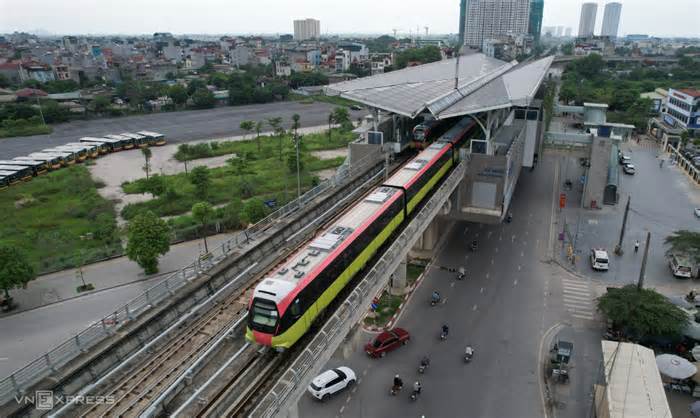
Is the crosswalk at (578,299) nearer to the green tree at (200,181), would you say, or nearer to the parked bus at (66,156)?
the green tree at (200,181)

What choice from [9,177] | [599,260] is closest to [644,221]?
[599,260]

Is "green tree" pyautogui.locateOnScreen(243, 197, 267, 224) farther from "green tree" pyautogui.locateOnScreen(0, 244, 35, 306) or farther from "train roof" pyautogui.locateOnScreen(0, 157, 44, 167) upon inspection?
"train roof" pyautogui.locateOnScreen(0, 157, 44, 167)

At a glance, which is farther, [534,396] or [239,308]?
[534,396]

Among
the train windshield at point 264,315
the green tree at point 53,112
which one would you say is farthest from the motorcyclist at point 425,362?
the green tree at point 53,112

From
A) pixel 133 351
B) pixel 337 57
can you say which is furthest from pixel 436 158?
pixel 337 57

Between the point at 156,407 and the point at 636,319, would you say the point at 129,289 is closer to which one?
the point at 156,407

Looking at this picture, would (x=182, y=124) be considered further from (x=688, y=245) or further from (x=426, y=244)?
(x=688, y=245)
